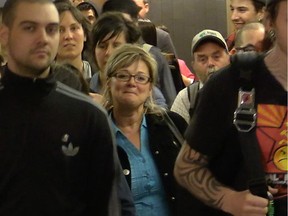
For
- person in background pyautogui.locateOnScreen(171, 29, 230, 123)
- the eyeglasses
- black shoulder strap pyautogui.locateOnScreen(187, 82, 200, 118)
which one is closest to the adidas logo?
the eyeglasses

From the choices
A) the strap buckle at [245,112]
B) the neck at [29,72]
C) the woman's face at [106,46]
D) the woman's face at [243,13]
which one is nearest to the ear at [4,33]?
the neck at [29,72]

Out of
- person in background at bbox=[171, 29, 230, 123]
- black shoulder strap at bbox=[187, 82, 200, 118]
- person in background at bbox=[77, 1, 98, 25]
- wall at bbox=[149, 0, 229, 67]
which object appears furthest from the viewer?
wall at bbox=[149, 0, 229, 67]

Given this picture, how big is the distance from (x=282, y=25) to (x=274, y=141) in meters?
0.36

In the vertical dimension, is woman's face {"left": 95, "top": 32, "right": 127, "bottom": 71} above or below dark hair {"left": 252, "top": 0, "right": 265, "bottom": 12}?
above

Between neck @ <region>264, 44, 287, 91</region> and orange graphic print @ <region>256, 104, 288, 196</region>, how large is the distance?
93 mm

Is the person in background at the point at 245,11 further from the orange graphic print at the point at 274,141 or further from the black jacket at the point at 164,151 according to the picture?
the orange graphic print at the point at 274,141

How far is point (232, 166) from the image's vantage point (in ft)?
7.29

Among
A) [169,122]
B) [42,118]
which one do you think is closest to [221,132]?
[42,118]

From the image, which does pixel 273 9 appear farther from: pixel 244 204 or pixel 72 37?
pixel 72 37

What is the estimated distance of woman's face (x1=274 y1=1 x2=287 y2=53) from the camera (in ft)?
6.80

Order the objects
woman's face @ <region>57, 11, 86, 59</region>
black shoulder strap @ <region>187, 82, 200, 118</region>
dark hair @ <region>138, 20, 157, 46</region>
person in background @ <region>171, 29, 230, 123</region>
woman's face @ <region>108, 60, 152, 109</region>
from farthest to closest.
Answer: dark hair @ <region>138, 20, 157, 46</region>
woman's face @ <region>57, 11, 86, 59</region>
person in background @ <region>171, 29, 230, 123</region>
black shoulder strap @ <region>187, 82, 200, 118</region>
woman's face @ <region>108, 60, 152, 109</region>

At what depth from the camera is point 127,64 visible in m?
3.14

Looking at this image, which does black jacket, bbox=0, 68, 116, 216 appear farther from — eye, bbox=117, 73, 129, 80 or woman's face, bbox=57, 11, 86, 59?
woman's face, bbox=57, 11, 86, 59

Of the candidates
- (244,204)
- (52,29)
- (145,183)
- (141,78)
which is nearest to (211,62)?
(141,78)
